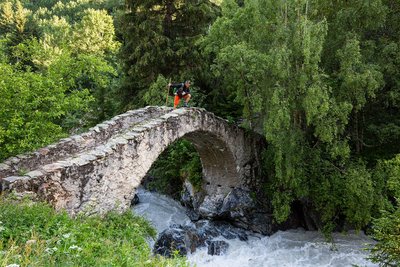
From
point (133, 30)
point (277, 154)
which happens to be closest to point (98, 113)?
point (133, 30)

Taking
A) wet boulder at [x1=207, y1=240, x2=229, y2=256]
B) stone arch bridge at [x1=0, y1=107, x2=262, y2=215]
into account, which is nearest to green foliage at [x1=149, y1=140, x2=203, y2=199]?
stone arch bridge at [x1=0, y1=107, x2=262, y2=215]

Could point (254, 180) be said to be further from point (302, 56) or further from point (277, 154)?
point (302, 56)

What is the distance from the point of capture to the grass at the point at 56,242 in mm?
4199

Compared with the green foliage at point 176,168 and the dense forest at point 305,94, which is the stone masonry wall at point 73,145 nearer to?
the dense forest at point 305,94

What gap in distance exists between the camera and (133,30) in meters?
16.5

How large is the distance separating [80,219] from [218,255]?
6478mm

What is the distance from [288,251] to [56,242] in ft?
30.1

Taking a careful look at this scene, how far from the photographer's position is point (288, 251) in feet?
40.5

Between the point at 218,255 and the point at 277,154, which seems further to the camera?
the point at 218,255

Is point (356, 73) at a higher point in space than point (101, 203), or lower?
higher

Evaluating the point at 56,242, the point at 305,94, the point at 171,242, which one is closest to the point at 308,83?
the point at 305,94

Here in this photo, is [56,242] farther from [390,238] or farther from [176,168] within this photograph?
[176,168]

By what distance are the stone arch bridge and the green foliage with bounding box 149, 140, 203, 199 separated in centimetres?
193

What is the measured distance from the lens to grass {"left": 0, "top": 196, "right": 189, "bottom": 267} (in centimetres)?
420
